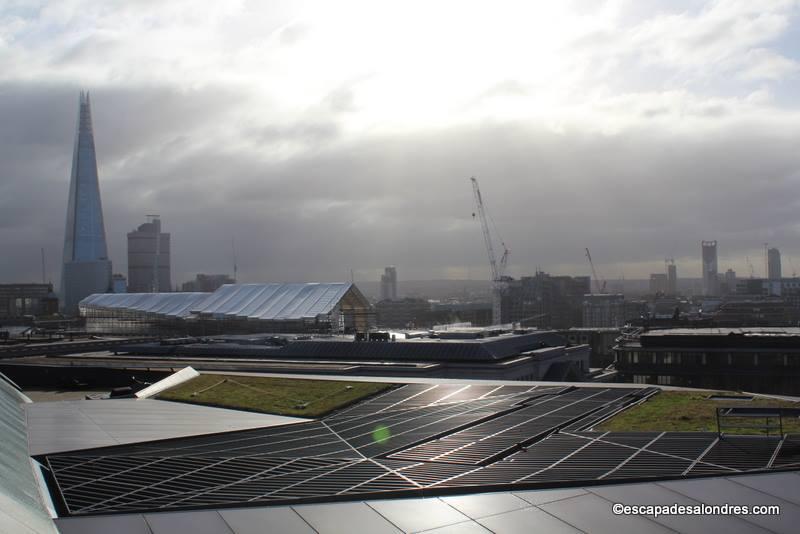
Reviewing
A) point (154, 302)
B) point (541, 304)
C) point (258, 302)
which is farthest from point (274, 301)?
point (541, 304)

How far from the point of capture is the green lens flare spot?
66.4 ft

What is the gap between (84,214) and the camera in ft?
616

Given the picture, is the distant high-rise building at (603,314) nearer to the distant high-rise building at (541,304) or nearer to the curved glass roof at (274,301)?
the distant high-rise building at (541,304)

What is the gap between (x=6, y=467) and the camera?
14.7m

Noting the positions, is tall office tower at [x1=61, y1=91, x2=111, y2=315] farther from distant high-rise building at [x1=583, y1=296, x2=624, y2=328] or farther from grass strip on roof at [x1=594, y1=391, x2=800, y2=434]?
grass strip on roof at [x1=594, y1=391, x2=800, y2=434]

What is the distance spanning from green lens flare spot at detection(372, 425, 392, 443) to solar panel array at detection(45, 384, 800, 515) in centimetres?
5

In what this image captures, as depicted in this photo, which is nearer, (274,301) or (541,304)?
(274,301)

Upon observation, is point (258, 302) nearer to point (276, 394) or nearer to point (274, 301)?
point (274, 301)

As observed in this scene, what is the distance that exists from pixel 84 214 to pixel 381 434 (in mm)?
184111

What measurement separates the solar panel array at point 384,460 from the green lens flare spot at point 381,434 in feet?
0.18

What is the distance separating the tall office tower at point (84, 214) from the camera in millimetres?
184875

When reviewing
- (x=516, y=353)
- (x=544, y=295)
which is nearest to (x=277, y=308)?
(x=516, y=353)

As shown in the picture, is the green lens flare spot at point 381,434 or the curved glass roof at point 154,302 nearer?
the green lens flare spot at point 381,434

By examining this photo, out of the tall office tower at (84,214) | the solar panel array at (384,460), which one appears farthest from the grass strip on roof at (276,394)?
the tall office tower at (84,214)
